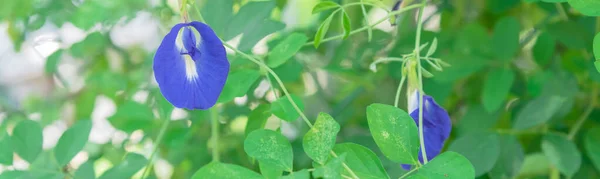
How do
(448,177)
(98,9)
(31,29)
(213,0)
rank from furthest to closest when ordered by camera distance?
(31,29)
(98,9)
(213,0)
(448,177)

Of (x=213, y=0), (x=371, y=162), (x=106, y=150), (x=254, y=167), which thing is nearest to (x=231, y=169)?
(x=371, y=162)

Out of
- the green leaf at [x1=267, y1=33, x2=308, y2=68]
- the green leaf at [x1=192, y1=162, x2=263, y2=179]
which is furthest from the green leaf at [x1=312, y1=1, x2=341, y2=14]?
the green leaf at [x1=192, y1=162, x2=263, y2=179]

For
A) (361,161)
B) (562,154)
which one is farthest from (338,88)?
(361,161)

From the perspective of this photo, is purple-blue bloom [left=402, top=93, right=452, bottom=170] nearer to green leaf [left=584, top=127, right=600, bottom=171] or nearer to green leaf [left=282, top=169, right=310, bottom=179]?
green leaf [left=282, top=169, right=310, bottom=179]

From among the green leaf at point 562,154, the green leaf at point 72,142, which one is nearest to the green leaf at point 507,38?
A: the green leaf at point 562,154

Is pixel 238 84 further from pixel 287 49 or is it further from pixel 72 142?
pixel 72 142

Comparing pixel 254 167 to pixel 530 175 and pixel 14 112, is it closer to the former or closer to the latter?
pixel 530 175
